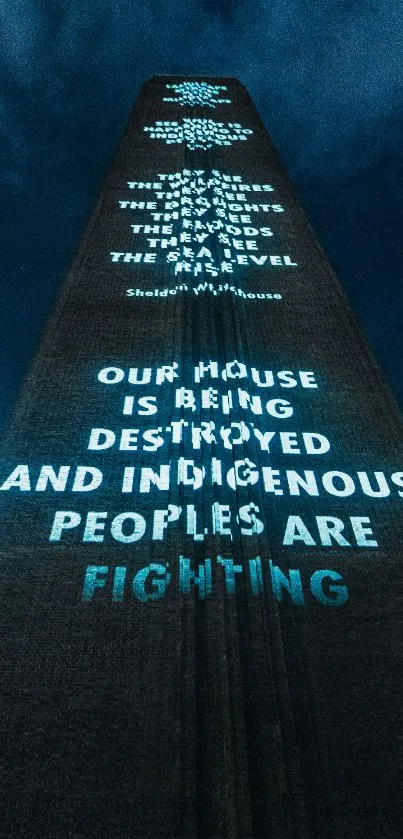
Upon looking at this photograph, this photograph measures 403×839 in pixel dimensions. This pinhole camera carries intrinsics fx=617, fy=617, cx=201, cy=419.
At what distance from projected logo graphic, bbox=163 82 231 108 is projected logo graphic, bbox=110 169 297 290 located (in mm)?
9264

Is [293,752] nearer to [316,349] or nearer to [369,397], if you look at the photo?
[369,397]

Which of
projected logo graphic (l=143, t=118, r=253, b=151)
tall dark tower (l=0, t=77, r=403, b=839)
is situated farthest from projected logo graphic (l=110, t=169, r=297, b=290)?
projected logo graphic (l=143, t=118, r=253, b=151)

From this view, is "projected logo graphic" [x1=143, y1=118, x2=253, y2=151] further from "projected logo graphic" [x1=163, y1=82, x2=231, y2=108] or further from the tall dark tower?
the tall dark tower

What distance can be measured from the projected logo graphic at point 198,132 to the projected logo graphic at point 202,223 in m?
3.23

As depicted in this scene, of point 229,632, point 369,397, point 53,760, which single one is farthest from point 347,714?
point 369,397

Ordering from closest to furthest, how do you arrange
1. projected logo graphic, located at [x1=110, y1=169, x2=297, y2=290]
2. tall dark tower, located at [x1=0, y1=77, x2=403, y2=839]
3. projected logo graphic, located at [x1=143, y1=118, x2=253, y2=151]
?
tall dark tower, located at [x1=0, y1=77, x2=403, y2=839] → projected logo graphic, located at [x1=110, y1=169, x2=297, y2=290] → projected logo graphic, located at [x1=143, y1=118, x2=253, y2=151]

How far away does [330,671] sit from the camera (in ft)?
35.1

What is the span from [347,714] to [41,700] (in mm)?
4977

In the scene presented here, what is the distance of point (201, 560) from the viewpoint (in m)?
12.3

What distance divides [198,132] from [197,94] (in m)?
6.21

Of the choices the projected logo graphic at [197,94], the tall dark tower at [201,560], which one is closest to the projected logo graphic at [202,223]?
the tall dark tower at [201,560]

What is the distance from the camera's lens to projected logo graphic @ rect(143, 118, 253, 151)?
28.7 metres

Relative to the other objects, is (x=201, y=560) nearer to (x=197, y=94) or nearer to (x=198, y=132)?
(x=198, y=132)

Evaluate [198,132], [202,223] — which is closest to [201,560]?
[202,223]
